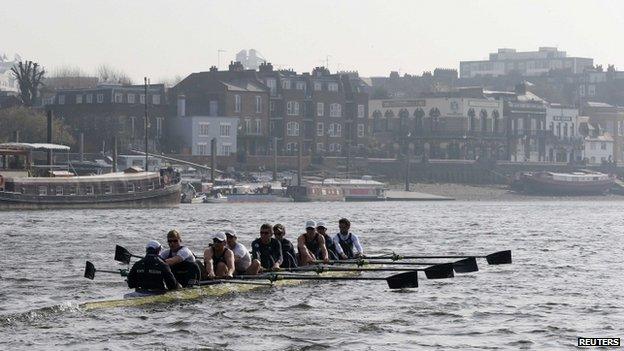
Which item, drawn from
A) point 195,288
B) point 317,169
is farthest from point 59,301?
point 317,169

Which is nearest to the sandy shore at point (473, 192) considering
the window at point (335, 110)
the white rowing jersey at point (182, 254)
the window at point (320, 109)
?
the window at point (335, 110)

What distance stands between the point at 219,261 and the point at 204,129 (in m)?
122

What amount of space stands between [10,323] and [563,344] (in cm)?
1363

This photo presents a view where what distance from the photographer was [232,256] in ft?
127

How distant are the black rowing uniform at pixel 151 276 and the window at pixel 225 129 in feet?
413

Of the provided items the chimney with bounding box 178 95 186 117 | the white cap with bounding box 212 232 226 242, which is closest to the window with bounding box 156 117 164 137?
the chimney with bounding box 178 95 186 117

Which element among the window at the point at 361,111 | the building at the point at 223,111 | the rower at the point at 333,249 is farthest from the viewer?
the window at the point at 361,111

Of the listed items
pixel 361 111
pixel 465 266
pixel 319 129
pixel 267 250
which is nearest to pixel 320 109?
pixel 319 129

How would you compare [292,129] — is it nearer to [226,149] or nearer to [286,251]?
[226,149]

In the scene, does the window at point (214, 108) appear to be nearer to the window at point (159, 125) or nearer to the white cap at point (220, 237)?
the window at point (159, 125)

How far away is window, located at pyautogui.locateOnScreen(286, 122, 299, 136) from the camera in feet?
571

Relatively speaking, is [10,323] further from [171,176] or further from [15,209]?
[171,176]

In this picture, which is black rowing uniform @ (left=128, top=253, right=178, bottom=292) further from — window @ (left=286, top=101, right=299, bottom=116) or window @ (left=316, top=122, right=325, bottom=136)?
window @ (left=316, top=122, right=325, bottom=136)

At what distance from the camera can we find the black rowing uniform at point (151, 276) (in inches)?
1415
